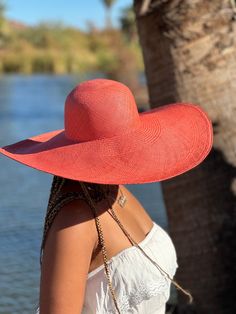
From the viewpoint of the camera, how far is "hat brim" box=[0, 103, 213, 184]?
203 centimetres

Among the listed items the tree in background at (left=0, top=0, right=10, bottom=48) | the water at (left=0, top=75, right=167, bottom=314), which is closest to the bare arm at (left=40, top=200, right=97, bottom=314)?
the water at (left=0, top=75, right=167, bottom=314)

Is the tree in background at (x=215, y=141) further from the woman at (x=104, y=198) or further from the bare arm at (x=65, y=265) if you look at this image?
the bare arm at (x=65, y=265)

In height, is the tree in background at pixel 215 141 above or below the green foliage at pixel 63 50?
above

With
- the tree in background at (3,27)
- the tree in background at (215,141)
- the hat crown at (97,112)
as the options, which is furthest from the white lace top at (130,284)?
the tree in background at (3,27)

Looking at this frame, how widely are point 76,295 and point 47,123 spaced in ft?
44.0

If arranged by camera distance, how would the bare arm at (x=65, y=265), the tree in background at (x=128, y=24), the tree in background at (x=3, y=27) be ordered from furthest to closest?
the tree in background at (x=128, y=24), the tree in background at (x=3, y=27), the bare arm at (x=65, y=265)

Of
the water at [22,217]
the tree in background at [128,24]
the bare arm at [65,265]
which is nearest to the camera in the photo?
the bare arm at [65,265]

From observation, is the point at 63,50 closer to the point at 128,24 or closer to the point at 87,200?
the point at 128,24

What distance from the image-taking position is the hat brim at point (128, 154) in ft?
6.67

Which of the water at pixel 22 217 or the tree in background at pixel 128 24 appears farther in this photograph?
the tree in background at pixel 128 24

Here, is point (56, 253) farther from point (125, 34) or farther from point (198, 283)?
point (125, 34)

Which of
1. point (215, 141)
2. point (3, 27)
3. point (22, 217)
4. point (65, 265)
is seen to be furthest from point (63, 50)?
point (65, 265)

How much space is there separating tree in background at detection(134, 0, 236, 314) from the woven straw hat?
1.57 metres

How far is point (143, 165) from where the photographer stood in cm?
207
